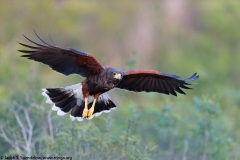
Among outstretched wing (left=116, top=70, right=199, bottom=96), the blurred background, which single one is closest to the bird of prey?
outstretched wing (left=116, top=70, right=199, bottom=96)

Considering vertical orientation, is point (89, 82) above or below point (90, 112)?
above

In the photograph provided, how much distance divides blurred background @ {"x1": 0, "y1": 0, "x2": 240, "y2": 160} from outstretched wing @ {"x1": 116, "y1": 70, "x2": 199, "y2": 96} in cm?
59

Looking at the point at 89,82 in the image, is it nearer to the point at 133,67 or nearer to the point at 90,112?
the point at 90,112

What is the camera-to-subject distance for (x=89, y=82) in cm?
1409

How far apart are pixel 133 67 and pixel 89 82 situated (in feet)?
8.94

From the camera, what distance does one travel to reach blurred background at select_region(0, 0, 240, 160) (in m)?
13.9

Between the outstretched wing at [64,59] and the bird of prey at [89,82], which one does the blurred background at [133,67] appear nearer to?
the bird of prey at [89,82]

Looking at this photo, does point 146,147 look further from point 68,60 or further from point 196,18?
point 196,18

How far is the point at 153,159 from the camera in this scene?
13344 mm

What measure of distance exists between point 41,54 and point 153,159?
2.16 m

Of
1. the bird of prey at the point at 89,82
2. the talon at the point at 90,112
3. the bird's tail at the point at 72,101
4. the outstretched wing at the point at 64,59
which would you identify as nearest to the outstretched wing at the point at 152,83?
the bird of prey at the point at 89,82

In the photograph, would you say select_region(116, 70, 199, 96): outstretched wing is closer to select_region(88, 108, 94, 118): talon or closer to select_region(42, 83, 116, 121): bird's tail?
select_region(42, 83, 116, 121): bird's tail

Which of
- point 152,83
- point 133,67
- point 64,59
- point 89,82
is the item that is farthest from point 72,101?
point 133,67

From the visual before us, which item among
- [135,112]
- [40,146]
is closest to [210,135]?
[135,112]
